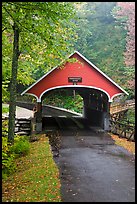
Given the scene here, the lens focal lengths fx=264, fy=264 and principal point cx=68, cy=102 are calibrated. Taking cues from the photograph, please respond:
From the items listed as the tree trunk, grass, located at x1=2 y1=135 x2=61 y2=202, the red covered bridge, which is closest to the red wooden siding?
the red covered bridge

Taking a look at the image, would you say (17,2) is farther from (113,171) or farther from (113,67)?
(113,67)

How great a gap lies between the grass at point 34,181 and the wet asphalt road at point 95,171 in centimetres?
33

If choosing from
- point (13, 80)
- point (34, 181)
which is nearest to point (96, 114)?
point (13, 80)

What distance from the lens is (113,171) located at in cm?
1082

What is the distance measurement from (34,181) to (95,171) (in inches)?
104

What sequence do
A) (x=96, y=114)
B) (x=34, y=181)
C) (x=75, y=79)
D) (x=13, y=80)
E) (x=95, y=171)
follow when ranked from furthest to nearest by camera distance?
(x=96, y=114) → (x=75, y=79) → (x=13, y=80) → (x=95, y=171) → (x=34, y=181)

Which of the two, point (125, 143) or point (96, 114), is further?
point (96, 114)

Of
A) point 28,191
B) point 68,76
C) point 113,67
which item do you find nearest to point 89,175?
point 28,191

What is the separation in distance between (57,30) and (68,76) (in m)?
8.34

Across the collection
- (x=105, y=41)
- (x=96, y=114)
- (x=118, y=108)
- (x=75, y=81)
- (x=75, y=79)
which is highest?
(x=105, y=41)

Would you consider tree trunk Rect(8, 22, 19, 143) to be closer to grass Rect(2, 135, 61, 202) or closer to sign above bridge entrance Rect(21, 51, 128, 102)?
grass Rect(2, 135, 61, 202)

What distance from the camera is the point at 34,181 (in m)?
9.47

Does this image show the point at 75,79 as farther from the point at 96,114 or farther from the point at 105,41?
the point at 105,41

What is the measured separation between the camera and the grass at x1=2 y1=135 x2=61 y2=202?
314 inches
